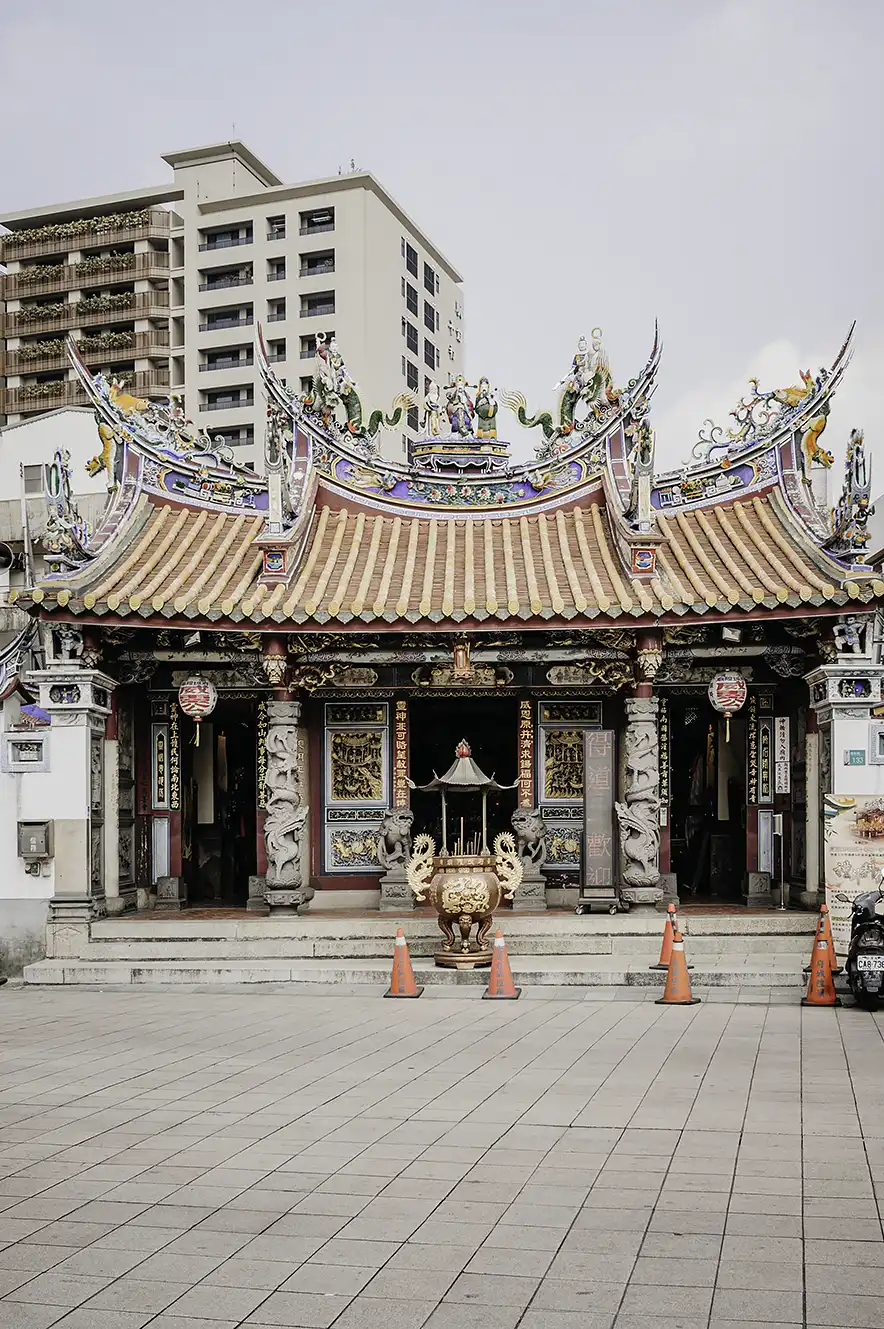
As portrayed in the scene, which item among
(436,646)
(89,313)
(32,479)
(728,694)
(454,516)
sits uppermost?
(89,313)

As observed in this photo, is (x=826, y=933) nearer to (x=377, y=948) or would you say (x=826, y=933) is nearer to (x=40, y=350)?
(x=377, y=948)

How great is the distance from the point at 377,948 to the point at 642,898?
3.27 metres

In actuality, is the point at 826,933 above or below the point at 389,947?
above

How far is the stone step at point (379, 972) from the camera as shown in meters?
15.5

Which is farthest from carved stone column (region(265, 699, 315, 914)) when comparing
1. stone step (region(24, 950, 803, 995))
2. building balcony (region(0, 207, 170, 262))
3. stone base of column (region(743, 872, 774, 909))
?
building balcony (region(0, 207, 170, 262))

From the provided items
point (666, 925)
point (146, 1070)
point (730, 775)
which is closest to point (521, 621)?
point (666, 925)

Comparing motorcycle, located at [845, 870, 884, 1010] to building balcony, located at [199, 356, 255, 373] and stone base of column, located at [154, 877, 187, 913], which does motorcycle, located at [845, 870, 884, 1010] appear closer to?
stone base of column, located at [154, 877, 187, 913]

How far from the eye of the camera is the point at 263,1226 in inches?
281

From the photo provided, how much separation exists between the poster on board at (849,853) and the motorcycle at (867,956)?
0.39 m

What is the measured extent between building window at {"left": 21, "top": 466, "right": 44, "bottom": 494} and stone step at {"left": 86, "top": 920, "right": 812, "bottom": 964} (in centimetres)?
1340

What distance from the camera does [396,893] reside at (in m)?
19.5

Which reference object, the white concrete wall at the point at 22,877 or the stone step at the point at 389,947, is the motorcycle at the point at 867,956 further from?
the white concrete wall at the point at 22,877

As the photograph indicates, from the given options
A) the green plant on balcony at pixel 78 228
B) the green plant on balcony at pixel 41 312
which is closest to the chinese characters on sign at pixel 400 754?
the green plant on balcony at pixel 78 228

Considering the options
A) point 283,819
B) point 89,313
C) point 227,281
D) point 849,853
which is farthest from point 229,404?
point 849,853
